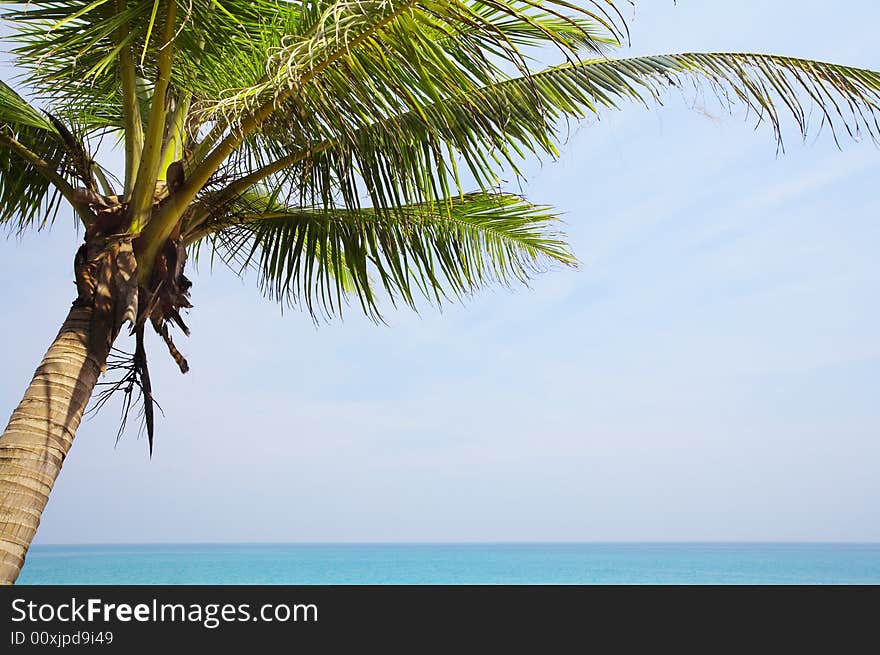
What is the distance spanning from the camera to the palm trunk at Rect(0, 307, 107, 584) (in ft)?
10.9

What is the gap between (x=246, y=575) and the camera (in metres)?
48.6
